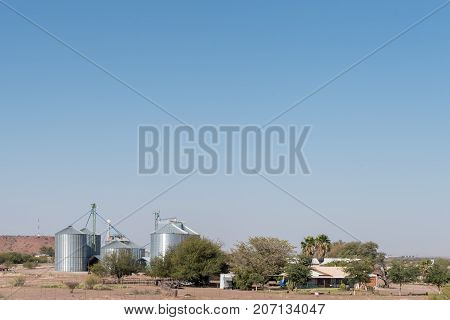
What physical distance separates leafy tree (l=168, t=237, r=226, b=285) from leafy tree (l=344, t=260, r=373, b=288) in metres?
11.3

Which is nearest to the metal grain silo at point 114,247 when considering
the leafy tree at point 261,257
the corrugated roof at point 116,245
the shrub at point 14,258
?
the corrugated roof at point 116,245

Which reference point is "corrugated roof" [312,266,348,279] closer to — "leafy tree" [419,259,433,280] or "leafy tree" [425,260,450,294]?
"leafy tree" [425,260,450,294]

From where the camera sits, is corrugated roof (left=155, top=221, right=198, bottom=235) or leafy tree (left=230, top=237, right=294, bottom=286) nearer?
leafy tree (left=230, top=237, right=294, bottom=286)

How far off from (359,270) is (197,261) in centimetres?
1423

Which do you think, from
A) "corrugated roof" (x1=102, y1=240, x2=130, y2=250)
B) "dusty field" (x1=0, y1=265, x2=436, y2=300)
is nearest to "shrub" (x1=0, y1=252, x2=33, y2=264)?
"corrugated roof" (x1=102, y1=240, x2=130, y2=250)

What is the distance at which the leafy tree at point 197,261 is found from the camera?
53000mm

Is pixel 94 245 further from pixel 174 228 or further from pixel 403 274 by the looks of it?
pixel 403 274

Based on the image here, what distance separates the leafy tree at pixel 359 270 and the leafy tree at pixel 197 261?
11321mm

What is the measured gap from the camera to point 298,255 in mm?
55031

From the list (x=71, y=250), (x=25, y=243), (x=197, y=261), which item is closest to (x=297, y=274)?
(x=197, y=261)

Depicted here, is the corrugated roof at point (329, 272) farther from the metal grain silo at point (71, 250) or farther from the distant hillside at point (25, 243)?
the distant hillside at point (25, 243)

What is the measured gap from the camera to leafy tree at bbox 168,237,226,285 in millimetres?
53000
